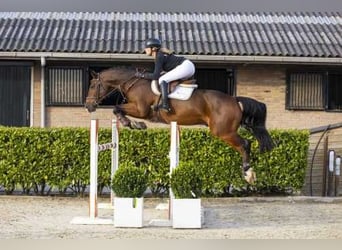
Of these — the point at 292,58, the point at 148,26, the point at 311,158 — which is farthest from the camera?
the point at 148,26

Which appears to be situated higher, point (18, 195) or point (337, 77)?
point (337, 77)

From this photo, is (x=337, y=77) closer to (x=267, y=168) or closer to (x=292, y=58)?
(x=292, y=58)

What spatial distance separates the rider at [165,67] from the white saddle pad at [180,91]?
129 mm

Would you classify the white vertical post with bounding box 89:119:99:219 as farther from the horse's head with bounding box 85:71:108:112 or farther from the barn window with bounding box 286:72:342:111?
the barn window with bounding box 286:72:342:111

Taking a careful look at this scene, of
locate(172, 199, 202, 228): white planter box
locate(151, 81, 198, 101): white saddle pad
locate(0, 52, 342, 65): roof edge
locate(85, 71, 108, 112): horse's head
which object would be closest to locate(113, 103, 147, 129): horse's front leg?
locate(85, 71, 108, 112): horse's head

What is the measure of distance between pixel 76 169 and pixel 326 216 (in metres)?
4.96

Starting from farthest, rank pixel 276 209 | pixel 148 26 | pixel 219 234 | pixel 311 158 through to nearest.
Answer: pixel 148 26 < pixel 311 158 < pixel 276 209 < pixel 219 234

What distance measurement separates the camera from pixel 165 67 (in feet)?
39.4

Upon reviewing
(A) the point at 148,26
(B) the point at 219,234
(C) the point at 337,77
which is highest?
(A) the point at 148,26

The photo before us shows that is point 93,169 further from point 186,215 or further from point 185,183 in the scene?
point 186,215

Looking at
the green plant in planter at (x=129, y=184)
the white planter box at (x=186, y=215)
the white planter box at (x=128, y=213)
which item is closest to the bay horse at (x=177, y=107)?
the green plant in planter at (x=129, y=184)

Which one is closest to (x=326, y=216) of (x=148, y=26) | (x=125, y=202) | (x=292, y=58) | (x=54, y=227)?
(x=125, y=202)

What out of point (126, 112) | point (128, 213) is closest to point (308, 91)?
point (126, 112)

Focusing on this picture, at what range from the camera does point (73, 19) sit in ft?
67.3
